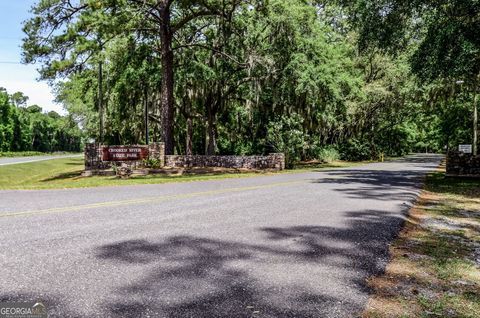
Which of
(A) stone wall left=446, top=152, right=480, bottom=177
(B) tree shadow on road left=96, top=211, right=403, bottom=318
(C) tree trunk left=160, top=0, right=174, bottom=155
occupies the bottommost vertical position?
(B) tree shadow on road left=96, top=211, right=403, bottom=318

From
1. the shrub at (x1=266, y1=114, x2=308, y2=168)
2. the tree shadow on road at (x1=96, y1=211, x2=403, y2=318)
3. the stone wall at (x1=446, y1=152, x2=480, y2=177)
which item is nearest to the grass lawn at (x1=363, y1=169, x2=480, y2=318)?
the tree shadow on road at (x1=96, y1=211, x2=403, y2=318)

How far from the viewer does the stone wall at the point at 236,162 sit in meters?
24.3

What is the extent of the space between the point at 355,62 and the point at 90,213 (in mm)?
34317

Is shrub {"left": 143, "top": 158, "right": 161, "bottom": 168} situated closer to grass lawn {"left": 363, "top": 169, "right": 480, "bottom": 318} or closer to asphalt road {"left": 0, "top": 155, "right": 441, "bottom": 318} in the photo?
asphalt road {"left": 0, "top": 155, "right": 441, "bottom": 318}

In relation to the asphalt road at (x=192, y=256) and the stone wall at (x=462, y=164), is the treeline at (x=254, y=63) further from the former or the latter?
the asphalt road at (x=192, y=256)

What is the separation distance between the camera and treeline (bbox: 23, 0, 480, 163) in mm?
17188

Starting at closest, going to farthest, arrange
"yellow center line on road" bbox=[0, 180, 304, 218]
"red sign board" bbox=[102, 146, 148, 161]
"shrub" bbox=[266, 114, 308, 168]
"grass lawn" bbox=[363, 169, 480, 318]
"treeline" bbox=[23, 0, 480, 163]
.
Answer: "grass lawn" bbox=[363, 169, 480, 318] → "yellow center line on road" bbox=[0, 180, 304, 218] → "treeline" bbox=[23, 0, 480, 163] → "red sign board" bbox=[102, 146, 148, 161] → "shrub" bbox=[266, 114, 308, 168]

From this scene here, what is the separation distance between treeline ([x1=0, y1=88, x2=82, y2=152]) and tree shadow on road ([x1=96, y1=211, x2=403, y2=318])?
48.0m

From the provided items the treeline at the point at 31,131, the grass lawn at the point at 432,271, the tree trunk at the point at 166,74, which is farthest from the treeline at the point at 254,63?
the treeline at the point at 31,131

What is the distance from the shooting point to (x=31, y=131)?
8719 cm

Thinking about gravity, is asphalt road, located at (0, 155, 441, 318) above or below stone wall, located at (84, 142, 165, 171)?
below

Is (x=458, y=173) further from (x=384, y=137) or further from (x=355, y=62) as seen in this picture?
(x=384, y=137)

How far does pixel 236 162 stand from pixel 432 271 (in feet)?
65.7

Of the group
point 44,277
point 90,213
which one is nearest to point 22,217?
point 90,213
